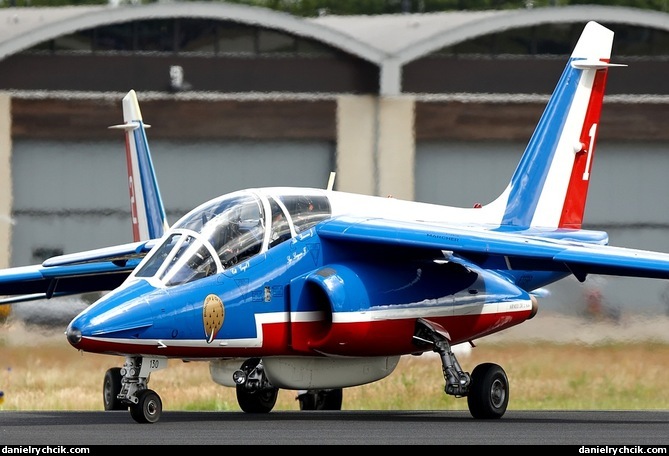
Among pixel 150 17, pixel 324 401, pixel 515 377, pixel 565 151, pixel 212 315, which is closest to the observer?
pixel 212 315

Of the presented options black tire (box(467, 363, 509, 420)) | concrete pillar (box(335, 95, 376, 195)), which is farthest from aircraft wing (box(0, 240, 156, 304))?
concrete pillar (box(335, 95, 376, 195))

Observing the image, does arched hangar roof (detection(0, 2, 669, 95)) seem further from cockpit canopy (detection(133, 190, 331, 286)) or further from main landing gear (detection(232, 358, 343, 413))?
cockpit canopy (detection(133, 190, 331, 286))

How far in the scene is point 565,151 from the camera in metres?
17.6

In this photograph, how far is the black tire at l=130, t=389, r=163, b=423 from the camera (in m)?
13.1

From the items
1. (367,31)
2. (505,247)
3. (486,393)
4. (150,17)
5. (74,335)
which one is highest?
(150,17)

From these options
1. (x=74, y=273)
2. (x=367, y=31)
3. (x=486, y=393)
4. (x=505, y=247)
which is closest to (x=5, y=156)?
(x=367, y=31)

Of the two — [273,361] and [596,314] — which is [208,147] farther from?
[273,361]

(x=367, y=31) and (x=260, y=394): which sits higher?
(x=367, y=31)

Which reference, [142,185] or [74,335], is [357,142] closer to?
[142,185]

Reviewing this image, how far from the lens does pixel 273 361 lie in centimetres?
1416

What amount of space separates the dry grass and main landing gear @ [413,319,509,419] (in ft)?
16.0

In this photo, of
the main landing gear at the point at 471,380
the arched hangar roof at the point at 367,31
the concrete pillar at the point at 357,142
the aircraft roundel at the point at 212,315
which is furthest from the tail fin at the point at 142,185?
the concrete pillar at the point at 357,142

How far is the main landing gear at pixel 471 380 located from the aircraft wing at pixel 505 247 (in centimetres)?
95

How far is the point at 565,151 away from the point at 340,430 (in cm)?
634
